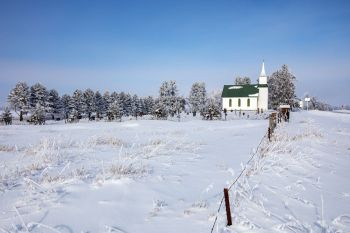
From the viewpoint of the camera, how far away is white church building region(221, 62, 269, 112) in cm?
6731

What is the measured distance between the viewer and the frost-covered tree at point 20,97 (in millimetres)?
64550

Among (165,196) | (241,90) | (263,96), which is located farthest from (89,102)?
(165,196)

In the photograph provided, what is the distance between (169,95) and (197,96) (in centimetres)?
1427

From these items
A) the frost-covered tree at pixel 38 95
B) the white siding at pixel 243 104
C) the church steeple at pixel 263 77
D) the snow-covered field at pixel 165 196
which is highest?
the church steeple at pixel 263 77

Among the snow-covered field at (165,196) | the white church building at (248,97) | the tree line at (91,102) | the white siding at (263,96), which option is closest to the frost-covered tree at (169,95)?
the tree line at (91,102)

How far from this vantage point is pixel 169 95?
225 feet

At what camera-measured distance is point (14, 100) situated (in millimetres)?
64750

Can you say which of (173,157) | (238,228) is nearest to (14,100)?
(173,157)

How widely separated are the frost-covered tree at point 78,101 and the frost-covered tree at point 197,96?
91.2ft

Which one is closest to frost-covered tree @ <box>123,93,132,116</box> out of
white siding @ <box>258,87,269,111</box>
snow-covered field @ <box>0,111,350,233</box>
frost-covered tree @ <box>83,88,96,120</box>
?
frost-covered tree @ <box>83,88,96,120</box>

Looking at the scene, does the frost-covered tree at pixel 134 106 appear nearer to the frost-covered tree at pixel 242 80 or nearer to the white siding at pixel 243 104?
the white siding at pixel 243 104

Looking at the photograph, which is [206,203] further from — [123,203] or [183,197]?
[123,203]

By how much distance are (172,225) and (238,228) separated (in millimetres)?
808

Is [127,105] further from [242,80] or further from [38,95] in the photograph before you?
[242,80]
